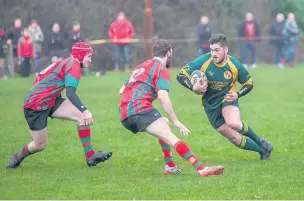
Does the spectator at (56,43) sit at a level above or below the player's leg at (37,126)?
below

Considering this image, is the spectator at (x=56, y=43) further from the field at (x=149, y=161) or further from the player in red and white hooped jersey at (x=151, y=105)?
the player in red and white hooped jersey at (x=151, y=105)

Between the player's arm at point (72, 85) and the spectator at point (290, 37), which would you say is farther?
the spectator at point (290, 37)

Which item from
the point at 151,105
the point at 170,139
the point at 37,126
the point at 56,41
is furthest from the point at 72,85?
the point at 56,41

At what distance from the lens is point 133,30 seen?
36031 millimetres

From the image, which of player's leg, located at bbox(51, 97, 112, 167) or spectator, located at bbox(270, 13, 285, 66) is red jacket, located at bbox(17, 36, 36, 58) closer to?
spectator, located at bbox(270, 13, 285, 66)

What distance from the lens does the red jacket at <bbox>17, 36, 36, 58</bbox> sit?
95.7ft

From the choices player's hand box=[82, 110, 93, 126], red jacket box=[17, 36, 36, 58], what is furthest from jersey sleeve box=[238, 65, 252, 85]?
red jacket box=[17, 36, 36, 58]

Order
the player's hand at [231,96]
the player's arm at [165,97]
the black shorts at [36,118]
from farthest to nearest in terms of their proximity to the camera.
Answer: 1. the player's hand at [231,96]
2. the black shorts at [36,118]
3. the player's arm at [165,97]

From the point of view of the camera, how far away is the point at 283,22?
35.2 metres

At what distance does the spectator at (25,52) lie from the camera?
29.2m

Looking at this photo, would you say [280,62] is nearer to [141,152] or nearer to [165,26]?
[165,26]

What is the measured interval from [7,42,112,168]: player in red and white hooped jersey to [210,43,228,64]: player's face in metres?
1.56

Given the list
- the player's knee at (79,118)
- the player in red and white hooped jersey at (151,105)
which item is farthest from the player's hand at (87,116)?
the player in red and white hooped jersey at (151,105)

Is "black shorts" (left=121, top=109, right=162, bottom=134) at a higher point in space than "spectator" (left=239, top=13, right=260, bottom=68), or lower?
→ higher
